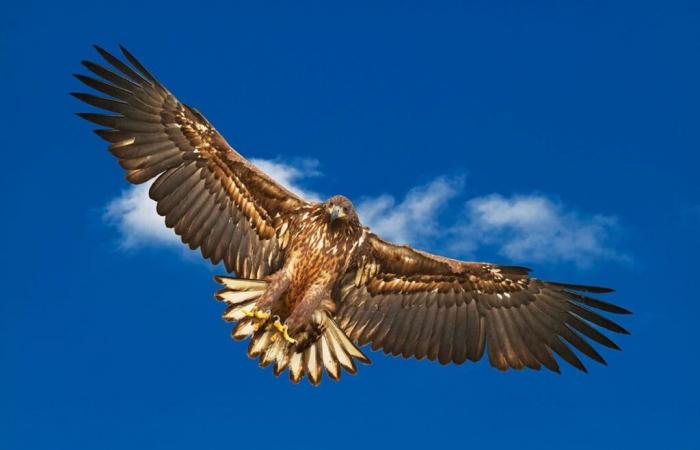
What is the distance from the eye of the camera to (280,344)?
9.77 meters

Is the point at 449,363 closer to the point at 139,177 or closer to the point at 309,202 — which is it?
the point at 309,202

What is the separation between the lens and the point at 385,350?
424 inches

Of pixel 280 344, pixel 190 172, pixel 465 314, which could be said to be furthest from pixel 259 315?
pixel 465 314

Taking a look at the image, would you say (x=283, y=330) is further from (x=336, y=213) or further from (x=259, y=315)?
(x=336, y=213)

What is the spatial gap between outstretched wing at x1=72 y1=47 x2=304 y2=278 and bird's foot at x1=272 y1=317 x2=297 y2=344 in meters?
0.97

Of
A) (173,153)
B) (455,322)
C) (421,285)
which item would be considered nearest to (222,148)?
(173,153)

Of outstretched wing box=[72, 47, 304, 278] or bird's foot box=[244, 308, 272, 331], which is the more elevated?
outstretched wing box=[72, 47, 304, 278]

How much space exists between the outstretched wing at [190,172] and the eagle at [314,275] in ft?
0.05

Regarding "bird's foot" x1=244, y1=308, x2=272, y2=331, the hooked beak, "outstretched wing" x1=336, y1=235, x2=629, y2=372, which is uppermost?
"outstretched wing" x1=336, y1=235, x2=629, y2=372

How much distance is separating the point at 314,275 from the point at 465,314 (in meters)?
2.29

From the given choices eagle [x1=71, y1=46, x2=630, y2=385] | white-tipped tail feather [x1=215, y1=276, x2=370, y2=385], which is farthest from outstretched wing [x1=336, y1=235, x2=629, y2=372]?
white-tipped tail feather [x1=215, y1=276, x2=370, y2=385]

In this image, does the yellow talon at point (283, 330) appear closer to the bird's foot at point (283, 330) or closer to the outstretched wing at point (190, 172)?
the bird's foot at point (283, 330)

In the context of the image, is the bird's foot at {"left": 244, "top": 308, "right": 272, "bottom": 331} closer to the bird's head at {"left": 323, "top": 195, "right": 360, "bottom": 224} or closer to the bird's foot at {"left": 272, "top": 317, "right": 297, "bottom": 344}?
the bird's foot at {"left": 272, "top": 317, "right": 297, "bottom": 344}

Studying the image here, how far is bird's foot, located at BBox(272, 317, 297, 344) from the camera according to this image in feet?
30.6
